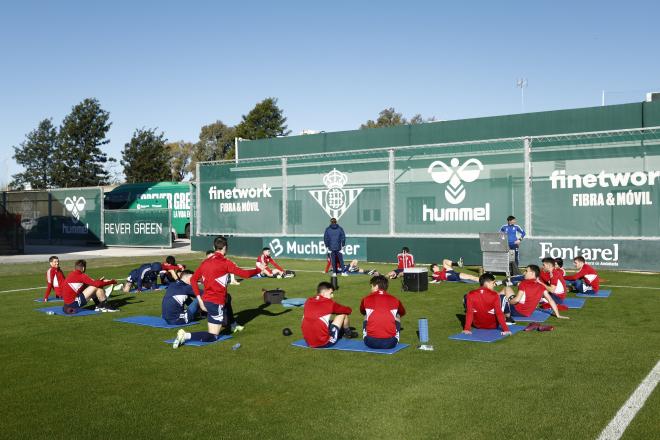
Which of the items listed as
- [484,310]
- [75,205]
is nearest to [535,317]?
[484,310]

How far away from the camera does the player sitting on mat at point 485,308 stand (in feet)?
35.1

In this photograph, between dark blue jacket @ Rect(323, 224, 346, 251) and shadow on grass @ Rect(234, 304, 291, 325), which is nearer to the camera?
shadow on grass @ Rect(234, 304, 291, 325)

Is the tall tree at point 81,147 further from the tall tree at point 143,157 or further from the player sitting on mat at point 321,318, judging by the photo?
the player sitting on mat at point 321,318

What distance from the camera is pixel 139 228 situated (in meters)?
37.3

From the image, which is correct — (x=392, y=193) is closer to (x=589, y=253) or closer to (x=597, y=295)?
(x=589, y=253)

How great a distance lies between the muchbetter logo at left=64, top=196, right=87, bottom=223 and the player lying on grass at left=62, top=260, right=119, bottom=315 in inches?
1094

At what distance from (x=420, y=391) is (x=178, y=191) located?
1567 inches

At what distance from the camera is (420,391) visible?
7.37m

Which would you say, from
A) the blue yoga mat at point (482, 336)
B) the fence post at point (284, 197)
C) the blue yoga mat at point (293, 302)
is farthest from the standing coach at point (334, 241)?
the blue yoga mat at point (482, 336)

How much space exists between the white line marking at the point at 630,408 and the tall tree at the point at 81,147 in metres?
79.3

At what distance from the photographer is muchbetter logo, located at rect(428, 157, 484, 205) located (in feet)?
80.3

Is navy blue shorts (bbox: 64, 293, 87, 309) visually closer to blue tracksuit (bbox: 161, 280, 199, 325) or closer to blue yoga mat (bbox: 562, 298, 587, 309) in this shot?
blue tracksuit (bbox: 161, 280, 199, 325)

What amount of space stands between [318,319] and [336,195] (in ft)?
59.6

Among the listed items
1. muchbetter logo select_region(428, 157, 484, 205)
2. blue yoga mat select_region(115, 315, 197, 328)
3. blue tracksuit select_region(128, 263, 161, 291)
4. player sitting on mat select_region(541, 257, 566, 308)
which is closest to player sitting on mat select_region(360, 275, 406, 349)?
blue yoga mat select_region(115, 315, 197, 328)
